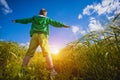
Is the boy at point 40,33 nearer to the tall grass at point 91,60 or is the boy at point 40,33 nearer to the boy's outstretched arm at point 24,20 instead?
the boy's outstretched arm at point 24,20

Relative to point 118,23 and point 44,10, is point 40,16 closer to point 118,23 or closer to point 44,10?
point 44,10

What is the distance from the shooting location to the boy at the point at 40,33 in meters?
7.78

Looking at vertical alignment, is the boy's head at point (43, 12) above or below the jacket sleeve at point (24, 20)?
above

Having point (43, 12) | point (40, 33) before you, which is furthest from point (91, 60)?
point (43, 12)

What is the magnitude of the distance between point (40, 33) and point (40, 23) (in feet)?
1.24

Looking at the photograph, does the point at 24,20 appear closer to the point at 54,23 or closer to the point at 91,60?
the point at 54,23

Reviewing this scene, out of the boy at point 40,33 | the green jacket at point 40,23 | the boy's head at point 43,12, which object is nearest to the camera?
the boy at point 40,33

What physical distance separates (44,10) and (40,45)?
1288mm

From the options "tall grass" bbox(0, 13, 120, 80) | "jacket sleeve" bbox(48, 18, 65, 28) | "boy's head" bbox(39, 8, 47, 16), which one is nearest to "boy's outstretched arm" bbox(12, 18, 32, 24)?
"boy's head" bbox(39, 8, 47, 16)

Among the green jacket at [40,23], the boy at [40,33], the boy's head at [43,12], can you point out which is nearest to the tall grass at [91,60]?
the boy at [40,33]

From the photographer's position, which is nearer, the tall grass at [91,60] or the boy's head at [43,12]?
the tall grass at [91,60]

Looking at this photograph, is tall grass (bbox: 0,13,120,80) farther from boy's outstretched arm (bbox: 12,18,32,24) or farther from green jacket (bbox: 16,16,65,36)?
boy's outstretched arm (bbox: 12,18,32,24)

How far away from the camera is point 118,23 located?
5.02 m

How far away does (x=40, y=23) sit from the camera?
8.07m
